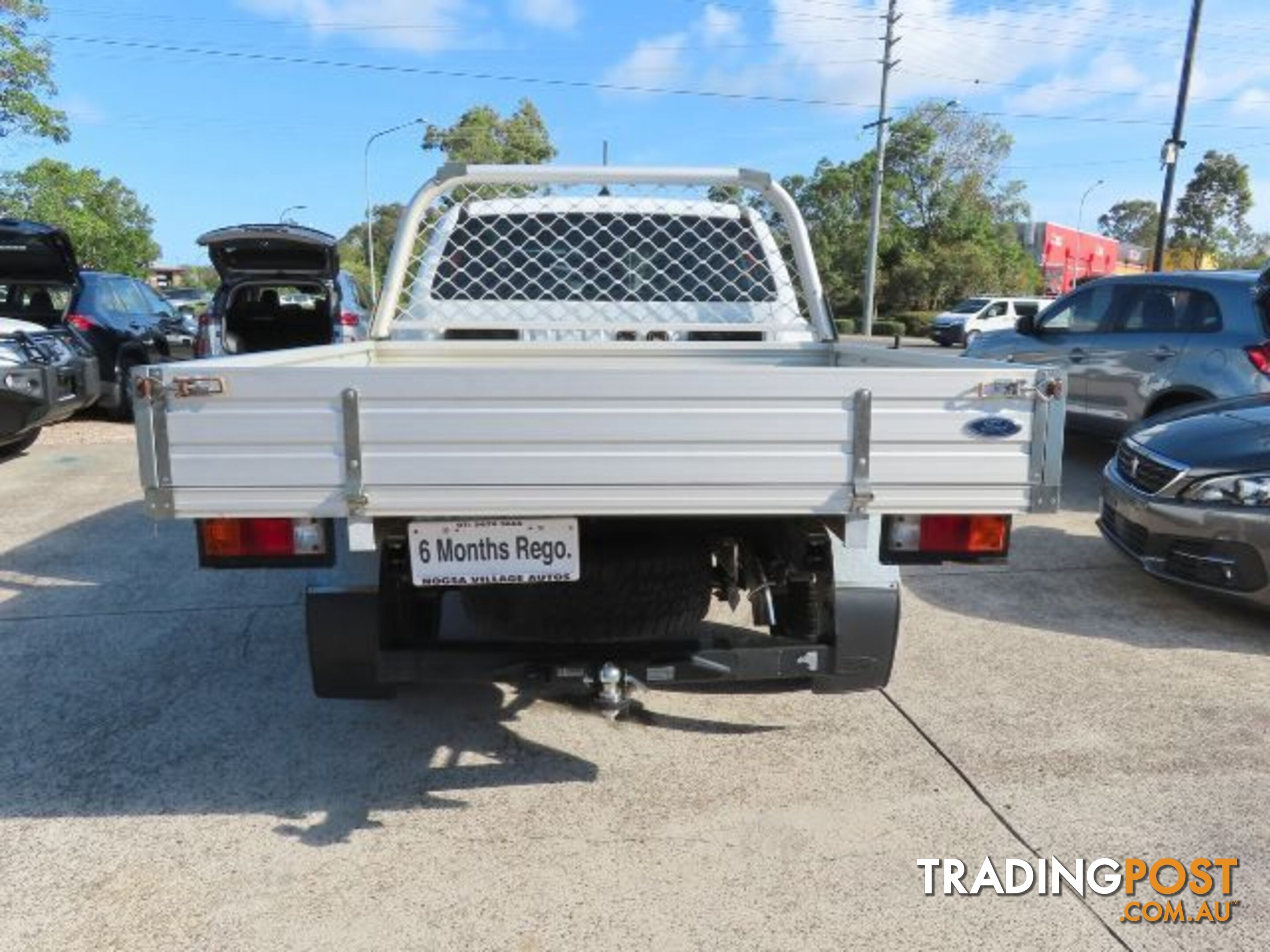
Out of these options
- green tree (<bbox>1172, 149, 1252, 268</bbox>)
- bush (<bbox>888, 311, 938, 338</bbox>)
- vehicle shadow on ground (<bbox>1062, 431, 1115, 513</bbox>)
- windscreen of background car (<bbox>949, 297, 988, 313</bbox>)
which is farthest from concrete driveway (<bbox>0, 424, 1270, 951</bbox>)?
green tree (<bbox>1172, 149, 1252, 268</bbox>)

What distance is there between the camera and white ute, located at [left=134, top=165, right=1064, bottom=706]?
2303mm

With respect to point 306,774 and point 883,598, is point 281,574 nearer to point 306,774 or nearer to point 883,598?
point 306,774

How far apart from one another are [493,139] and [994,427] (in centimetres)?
4688

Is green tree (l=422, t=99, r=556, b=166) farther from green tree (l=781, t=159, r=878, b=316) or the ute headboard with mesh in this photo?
the ute headboard with mesh

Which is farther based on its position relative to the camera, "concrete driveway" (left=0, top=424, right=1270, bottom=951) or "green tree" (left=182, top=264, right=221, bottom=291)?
"green tree" (left=182, top=264, right=221, bottom=291)

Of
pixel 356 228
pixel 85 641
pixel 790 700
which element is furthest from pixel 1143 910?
pixel 356 228

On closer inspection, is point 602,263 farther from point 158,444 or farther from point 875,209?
point 875,209

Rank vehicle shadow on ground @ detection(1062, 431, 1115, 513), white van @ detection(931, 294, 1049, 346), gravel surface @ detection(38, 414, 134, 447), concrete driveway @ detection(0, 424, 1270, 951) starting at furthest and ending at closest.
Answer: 1. white van @ detection(931, 294, 1049, 346)
2. gravel surface @ detection(38, 414, 134, 447)
3. vehicle shadow on ground @ detection(1062, 431, 1115, 513)
4. concrete driveway @ detection(0, 424, 1270, 951)

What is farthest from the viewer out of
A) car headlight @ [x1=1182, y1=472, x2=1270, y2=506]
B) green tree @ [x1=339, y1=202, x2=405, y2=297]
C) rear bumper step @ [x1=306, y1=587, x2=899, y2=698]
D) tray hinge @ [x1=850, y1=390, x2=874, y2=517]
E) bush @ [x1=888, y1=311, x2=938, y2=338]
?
green tree @ [x1=339, y1=202, x2=405, y2=297]

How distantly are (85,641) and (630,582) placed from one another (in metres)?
2.94

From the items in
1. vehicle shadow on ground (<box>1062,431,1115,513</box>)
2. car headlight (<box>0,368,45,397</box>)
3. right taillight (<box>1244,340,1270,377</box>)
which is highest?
right taillight (<box>1244,340,1270,377</box>)

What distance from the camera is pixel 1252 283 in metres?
6.85

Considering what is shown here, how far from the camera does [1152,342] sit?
737 centimetres

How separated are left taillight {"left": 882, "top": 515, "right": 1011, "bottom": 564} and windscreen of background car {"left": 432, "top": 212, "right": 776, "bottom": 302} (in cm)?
222
